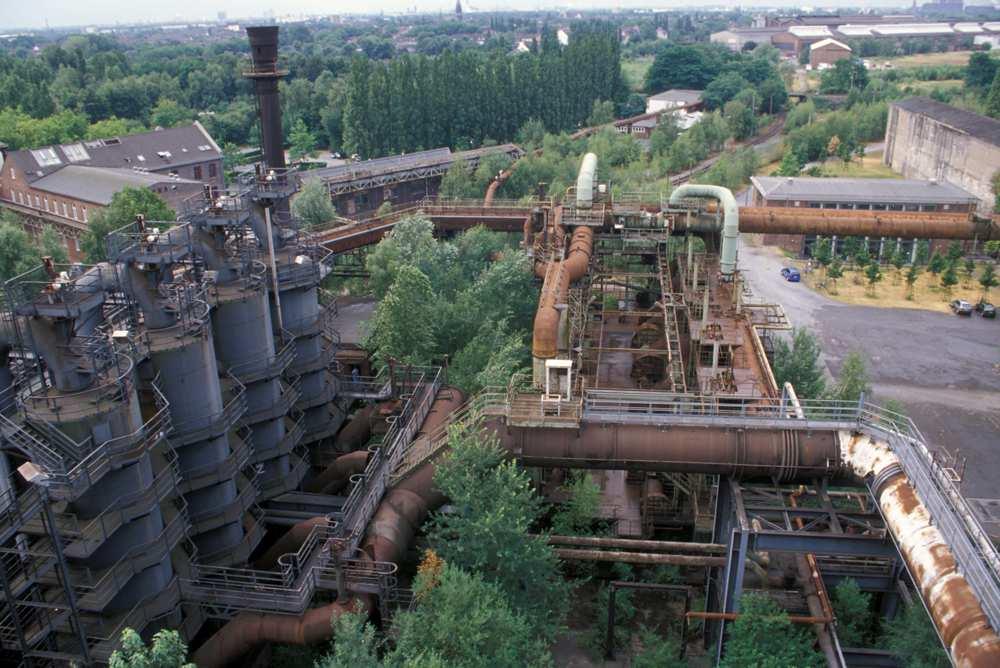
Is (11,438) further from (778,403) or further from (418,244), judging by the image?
(418,244)

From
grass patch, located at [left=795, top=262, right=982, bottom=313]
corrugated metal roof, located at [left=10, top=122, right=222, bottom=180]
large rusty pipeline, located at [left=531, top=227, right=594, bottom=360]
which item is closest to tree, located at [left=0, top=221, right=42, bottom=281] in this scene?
corrugated metal roof, located at [left=10, top=122, right=222, bottom=180]

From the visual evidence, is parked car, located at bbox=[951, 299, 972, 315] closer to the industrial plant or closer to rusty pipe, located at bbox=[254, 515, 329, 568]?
the industrial plant

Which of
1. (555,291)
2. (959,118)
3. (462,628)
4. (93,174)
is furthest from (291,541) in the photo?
(959,118)

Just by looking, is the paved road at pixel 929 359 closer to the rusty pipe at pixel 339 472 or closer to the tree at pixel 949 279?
the tree at pixel 949 279

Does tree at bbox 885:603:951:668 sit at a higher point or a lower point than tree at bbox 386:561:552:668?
lower

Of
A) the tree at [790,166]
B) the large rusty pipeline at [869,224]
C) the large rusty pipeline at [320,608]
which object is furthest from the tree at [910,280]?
the large rusty pipeline at [320,608]

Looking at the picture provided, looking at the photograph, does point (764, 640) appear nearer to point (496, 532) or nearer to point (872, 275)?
point (496, 532)
